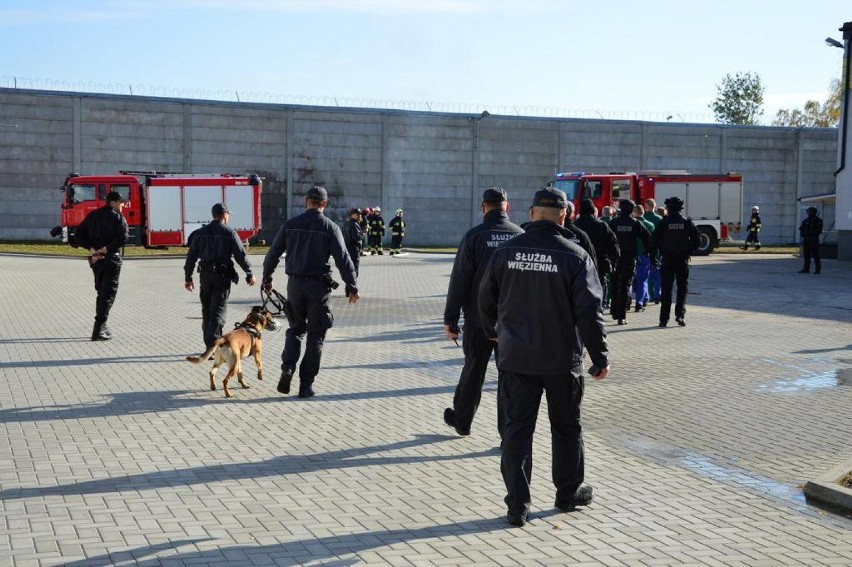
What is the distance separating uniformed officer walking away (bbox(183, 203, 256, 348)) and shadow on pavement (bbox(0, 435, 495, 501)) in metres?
4.05

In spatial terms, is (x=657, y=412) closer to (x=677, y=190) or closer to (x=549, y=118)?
(x=677, y=190)

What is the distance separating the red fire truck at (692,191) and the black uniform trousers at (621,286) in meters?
20.4

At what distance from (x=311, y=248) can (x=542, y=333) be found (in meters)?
4.13

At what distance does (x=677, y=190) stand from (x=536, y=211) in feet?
108

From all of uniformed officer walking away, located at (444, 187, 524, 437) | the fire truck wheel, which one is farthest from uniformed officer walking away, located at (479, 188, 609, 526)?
the fire truck wheel

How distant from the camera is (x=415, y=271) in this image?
28938 mm

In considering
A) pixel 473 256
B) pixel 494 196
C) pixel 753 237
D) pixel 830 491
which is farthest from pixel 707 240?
pixel 830 491

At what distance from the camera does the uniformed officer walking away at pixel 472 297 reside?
7672 millimetres

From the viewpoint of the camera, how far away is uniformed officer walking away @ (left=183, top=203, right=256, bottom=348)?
1152cm

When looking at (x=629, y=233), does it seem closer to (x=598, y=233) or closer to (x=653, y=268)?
(x=653, y=268)

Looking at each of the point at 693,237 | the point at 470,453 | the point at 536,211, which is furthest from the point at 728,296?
the point at 536,211

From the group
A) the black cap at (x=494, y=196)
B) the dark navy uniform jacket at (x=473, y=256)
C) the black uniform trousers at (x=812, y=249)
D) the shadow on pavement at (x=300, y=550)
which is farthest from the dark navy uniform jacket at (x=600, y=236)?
the black uniform trousers at (x=812, y=249)

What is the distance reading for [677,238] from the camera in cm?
1594

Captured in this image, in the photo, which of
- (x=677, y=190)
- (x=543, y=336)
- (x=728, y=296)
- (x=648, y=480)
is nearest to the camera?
(x=543, y=336)
